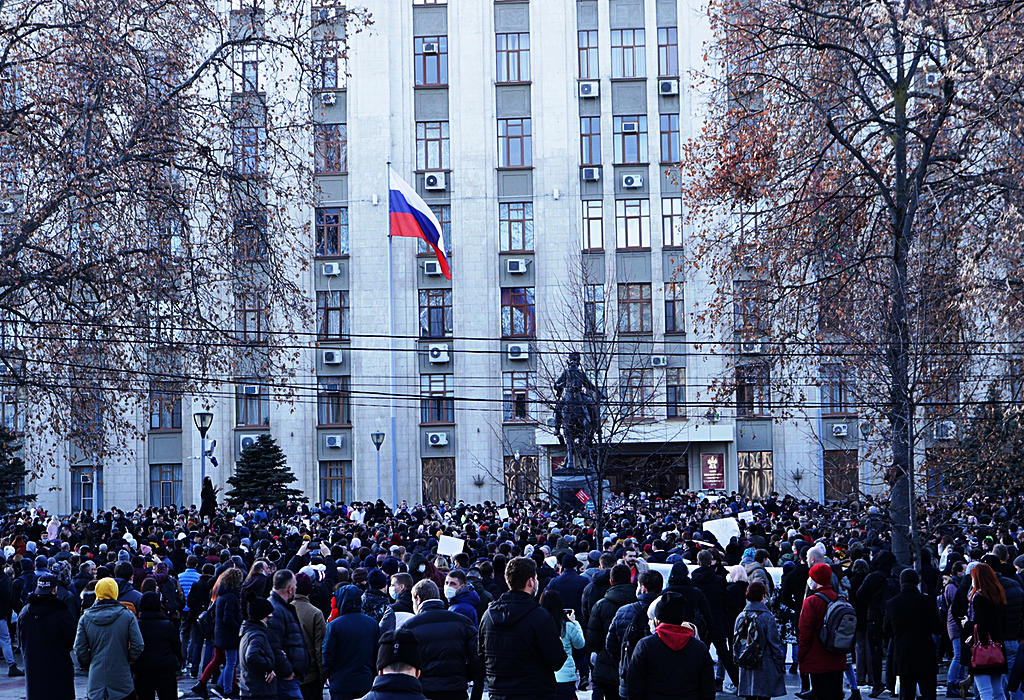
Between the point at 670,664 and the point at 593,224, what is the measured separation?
4626 centimetres

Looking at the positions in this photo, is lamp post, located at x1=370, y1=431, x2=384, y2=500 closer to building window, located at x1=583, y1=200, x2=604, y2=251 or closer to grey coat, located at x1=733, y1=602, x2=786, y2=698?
building window, located at x1=583, y1=200, x2=604, y2=251

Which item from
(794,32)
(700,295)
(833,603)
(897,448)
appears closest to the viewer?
(833,603)

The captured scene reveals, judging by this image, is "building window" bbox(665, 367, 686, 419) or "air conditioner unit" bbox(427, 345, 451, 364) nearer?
"building window" bbox(665, 367, 686, 419)

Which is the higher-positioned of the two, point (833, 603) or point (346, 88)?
point (346, 88)

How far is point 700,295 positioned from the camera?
5250 cm

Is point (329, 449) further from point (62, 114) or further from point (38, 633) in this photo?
point (38, 633)

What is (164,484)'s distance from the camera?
177 feet

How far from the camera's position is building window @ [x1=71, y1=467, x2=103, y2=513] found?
178 ft

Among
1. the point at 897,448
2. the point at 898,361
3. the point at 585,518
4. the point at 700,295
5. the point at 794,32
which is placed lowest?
the point at 585,518

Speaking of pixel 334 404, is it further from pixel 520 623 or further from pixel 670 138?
pixel 520 623

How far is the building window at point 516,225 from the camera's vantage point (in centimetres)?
5384

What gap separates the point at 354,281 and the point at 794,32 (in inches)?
1220

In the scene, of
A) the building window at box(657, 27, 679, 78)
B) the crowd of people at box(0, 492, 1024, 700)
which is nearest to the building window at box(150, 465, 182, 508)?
the building window at box(657, 27, 679, 78)

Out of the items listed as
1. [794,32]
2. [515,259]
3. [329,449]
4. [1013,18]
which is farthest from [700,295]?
[1013,18]
